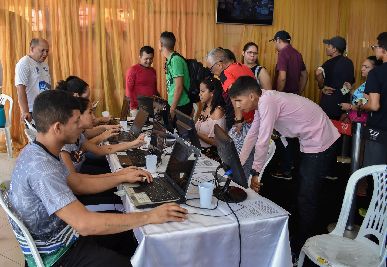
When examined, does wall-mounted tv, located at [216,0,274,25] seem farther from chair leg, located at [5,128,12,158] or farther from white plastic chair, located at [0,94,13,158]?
chair leg, located at [5,128,12,158]

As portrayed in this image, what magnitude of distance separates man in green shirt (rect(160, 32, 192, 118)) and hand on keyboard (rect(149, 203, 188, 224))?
246 cm

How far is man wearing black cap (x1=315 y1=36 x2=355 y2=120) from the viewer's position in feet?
14.1

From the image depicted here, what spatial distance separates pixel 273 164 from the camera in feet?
15.6

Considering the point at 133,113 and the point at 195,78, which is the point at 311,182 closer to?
the point at 195,78

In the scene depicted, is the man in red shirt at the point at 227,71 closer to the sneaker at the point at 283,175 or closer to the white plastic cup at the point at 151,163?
the white plastic cup at the point at 151,163

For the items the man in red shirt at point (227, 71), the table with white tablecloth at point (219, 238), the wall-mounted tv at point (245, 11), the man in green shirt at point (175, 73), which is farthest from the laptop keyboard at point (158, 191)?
the wall-mounted tv at point (245, 11)

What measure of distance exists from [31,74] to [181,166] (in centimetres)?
292

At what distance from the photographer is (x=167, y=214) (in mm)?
1574

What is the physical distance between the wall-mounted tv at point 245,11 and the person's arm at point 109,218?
4.51 metres

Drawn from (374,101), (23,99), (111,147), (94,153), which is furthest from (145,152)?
(23,99)

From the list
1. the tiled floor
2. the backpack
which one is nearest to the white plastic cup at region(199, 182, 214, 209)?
the tiled floor

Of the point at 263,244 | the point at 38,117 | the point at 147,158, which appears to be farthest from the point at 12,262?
the point at 263,244

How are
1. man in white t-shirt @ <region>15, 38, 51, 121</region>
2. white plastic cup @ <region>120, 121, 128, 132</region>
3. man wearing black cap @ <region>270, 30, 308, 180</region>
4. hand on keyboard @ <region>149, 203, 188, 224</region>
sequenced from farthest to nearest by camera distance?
man wearing black cap @ <region>270, 30, 308, 180</region>, man in white t-shirt @ <region>15, 38, 51, 121</region>, white plastic cup @ <region>120, 121, 128, 132</region>, hand on keyboard @ <region>149, 203, 188, 224</region>

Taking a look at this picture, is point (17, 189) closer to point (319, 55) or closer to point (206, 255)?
point (206, 255)
